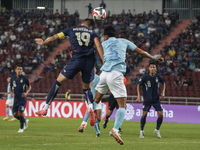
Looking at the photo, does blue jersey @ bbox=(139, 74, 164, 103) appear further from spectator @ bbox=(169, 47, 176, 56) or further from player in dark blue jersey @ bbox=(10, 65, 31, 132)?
spectator @ bbox=(169, 47, 176, 56)

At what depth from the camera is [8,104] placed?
2127 cm

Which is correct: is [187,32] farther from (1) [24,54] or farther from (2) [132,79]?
(1) [24,54]

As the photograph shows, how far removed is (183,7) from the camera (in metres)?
36.7

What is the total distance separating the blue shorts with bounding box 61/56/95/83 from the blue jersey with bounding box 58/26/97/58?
0.39 feet

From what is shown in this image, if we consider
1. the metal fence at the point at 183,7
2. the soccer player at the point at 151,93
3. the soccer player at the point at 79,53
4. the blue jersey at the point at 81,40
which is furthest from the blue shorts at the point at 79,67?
the metal fence at the point at 183,7

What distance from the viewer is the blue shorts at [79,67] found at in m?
8.91

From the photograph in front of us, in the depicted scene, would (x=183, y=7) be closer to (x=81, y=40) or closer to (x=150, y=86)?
(x=150, y=86)

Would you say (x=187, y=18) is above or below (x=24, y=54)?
above

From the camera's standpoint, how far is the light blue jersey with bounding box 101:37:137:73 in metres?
8.46

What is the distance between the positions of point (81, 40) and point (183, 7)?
2935cm

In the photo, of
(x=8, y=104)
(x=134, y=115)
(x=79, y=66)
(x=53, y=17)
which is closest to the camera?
(x=79, y=66)

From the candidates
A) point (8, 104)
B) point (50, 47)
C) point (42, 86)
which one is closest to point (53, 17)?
point (50, 47)

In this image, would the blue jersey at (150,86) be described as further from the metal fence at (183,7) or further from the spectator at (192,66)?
the metal fence at (183,7)

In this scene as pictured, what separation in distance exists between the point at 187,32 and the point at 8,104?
14599 mm
